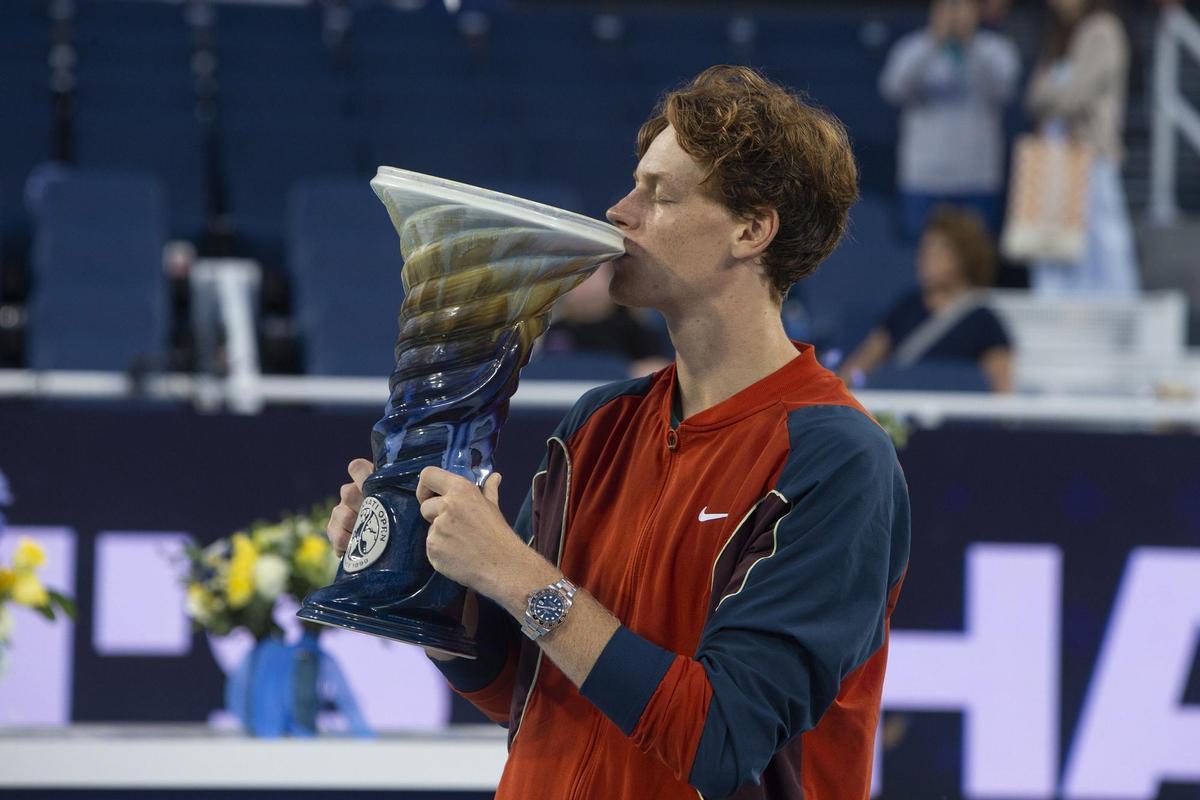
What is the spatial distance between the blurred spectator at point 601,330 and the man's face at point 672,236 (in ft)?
12.1

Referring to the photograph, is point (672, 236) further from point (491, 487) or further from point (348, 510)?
point (348, 510)

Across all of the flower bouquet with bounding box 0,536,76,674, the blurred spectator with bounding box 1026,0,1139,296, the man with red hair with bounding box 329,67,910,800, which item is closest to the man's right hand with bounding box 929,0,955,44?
the blurred spectator with bounding box 1026,0,1139,296

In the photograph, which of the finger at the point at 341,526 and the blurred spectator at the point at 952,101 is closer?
the finger at the point at 341,526

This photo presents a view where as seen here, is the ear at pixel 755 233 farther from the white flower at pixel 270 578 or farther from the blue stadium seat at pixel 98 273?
the blue stadium seat at pixel 98 273

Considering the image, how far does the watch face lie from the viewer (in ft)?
4.61

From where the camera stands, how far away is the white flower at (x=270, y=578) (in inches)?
118

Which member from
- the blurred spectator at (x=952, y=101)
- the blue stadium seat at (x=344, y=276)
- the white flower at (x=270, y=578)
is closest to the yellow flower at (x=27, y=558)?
the white flower at (x=270, y=578)

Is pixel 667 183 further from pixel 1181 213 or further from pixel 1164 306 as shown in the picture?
pixel 1181 213

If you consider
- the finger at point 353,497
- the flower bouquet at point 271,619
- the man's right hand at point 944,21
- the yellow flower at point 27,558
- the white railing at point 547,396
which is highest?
the man's right hand at point 944,21

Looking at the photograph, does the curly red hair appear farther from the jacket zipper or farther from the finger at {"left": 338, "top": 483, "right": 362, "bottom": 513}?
the finger at {"left": 338, "top": 483, "right": 362, "bottom": 513}

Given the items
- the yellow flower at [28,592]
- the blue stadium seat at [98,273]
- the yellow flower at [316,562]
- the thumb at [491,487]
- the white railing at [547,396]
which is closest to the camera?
the thumb at [491,487]

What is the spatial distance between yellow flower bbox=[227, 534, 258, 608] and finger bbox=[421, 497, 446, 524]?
1670 mm

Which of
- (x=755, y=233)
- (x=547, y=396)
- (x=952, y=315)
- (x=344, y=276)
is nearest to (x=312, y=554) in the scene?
(x=547, y=396)

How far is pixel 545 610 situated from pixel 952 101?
18.1ft
